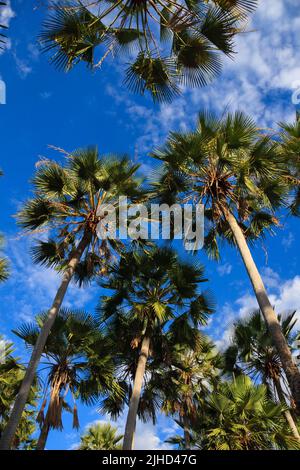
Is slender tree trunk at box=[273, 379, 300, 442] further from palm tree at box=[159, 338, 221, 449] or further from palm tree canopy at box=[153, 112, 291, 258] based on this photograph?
palm tree canopy at box=[153, 112, 291, 258]

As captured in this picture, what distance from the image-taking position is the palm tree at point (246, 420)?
9.90 meters

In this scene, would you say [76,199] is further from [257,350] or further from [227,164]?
[257,350]

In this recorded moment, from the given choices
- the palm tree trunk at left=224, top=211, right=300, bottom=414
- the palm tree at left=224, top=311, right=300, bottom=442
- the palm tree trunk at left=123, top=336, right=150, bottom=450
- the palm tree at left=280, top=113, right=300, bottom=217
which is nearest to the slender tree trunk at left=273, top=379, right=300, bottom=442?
the palm tree at left=224, top=311, right=300, bottom=442

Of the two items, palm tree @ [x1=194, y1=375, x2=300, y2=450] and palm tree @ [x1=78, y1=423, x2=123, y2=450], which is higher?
palm tree @ [x1=78, y1=423, x2=123, y2=450]

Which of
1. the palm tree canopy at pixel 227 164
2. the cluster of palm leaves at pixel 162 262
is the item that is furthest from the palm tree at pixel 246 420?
the palm tree canopy at pixel 227 164

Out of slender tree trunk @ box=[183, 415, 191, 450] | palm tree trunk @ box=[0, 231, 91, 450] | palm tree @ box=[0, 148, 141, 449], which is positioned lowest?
palm tree trunk @ box=[0, 231, 91, 450]

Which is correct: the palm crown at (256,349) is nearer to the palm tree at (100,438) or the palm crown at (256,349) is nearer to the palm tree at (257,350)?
the palm tree at (257,350)

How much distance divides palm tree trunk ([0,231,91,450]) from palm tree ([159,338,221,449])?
5.05 meters

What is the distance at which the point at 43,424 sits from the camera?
9.56 m

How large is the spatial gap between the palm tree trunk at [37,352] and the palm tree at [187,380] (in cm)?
505

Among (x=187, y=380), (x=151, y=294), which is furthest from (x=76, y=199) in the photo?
(x=187, y=380)

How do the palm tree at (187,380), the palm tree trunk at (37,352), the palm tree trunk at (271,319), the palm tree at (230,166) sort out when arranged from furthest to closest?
the palm tree at (187,380) → the palm tree at (230,166) → the palm tree trunk at (37,352) → the palm tree trunk at (271,319)

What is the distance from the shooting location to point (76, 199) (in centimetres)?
1081

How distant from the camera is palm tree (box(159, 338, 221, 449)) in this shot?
519 inches
